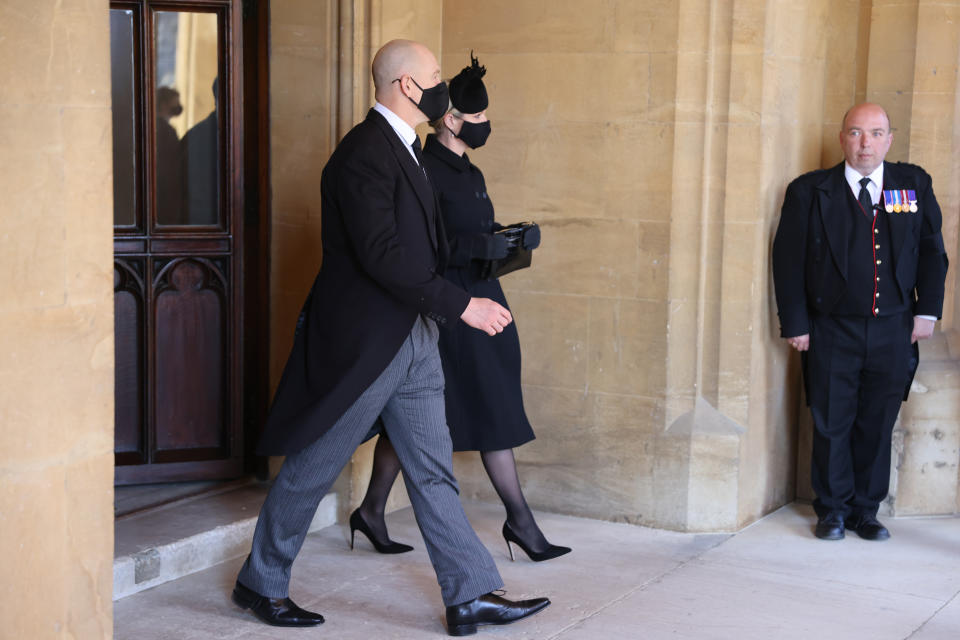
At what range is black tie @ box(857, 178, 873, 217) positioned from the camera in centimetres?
482

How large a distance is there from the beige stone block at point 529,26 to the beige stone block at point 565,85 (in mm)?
36

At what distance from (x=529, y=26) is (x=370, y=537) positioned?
6.80 feet

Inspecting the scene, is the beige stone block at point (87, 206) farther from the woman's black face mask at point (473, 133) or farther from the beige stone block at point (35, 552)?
the woman's black face mask at point (473, 133)

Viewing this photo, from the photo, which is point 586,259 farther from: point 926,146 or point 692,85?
point 926,146

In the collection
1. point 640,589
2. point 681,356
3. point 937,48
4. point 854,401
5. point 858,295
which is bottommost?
point 640,589

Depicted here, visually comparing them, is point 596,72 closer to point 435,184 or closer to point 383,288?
point 435,184

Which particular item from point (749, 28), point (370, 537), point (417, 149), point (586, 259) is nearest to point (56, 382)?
point (417, 149)

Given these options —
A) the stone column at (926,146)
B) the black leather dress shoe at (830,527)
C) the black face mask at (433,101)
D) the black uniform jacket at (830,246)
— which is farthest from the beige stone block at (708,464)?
the black face mask at (433,101)

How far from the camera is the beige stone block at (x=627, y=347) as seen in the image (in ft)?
16.0

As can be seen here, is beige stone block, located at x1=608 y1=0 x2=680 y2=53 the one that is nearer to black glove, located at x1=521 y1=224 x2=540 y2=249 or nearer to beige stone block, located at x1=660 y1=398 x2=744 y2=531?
black glove, located at x1=521 y1=224 x2=540 y2=249

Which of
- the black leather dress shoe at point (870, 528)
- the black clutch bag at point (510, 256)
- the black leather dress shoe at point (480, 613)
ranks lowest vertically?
the black leather dress shoe at point (870, 528)

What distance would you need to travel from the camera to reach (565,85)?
16.3 ft

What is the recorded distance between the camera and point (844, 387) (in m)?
4.92

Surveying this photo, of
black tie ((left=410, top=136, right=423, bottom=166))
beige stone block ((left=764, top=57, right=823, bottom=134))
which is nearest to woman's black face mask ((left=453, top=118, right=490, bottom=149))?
black tie ((left=410, top=136, right=423, bottom=166))
